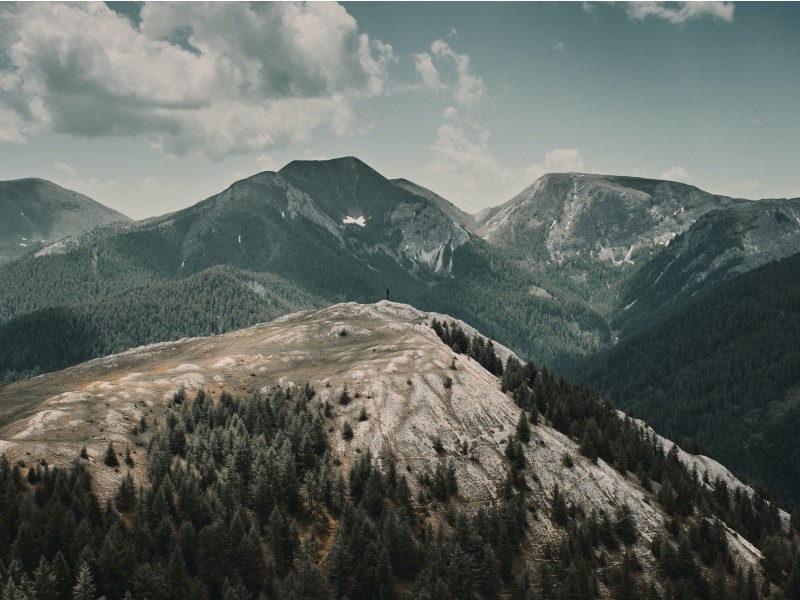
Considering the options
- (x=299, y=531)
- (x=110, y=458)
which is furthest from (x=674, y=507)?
(x=110, y=458)

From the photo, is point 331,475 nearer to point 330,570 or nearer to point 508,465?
point 330,570

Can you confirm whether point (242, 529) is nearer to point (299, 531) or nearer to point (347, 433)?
point (299, 531)

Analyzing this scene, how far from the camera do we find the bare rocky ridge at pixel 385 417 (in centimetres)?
12112

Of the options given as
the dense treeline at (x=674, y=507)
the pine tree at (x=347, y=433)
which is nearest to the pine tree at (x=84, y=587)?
the pine tree at (x=347, y=433)

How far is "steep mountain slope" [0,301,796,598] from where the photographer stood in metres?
101

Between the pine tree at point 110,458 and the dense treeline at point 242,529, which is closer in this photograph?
the dense treeline at point 242,529

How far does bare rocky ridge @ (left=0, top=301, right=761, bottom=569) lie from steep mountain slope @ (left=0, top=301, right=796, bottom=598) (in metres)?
0.45

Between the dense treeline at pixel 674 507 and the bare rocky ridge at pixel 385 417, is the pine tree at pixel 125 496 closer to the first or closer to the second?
the bare rocky ridge at pixel 385 417

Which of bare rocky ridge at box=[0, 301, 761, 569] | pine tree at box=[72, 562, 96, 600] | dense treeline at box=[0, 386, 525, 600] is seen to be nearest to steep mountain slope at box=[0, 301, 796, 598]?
dense treeline at box=[0, 386, 525, 600]

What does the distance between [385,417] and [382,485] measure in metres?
20.1

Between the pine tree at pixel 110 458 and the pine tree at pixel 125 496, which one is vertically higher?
the pine tree at pixel 110 458

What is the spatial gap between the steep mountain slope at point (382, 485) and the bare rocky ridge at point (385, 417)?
450 mm

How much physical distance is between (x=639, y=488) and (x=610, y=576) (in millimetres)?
29748

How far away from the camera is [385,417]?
135000mm
